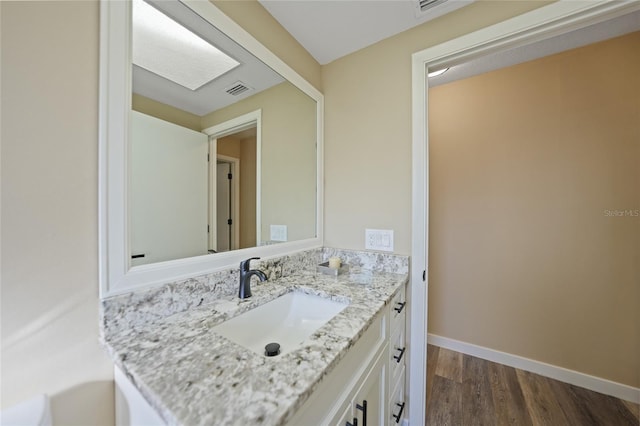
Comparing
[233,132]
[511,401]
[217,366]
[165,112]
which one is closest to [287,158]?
[233,132]

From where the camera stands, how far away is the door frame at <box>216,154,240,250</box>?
1.09 meters

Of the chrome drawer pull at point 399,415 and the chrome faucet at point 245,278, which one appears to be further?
the chrome drawer pull at point 399,415

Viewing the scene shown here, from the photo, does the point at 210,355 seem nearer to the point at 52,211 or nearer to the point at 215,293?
the point at 215,293

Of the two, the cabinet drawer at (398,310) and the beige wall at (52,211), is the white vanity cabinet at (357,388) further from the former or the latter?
the beige wall at (52,211)

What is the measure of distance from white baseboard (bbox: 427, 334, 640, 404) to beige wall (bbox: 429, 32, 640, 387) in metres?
0.04

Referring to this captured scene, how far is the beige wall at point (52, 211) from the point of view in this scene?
0.53 m

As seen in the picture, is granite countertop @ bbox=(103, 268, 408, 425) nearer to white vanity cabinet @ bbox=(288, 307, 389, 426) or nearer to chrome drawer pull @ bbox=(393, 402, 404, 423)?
white vanity cabinet @ bbox=(288, 307, 389, 426)

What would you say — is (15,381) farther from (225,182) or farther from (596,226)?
(596,226)

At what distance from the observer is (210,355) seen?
1.88 ft

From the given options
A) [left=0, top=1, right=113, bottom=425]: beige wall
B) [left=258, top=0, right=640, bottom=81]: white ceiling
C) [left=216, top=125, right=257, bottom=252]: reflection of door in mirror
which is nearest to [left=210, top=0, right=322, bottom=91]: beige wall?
[left=258, top=0, right=640, bottom=81]: white ceiling

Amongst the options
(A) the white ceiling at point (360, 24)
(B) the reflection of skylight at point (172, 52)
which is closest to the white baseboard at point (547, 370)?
(A) the white ceiling at point (360, 24)

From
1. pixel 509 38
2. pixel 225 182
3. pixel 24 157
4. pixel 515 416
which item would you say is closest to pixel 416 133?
pixel 509 38

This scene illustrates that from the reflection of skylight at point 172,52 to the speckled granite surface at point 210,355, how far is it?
2.64 ft

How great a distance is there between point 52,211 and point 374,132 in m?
1.45
